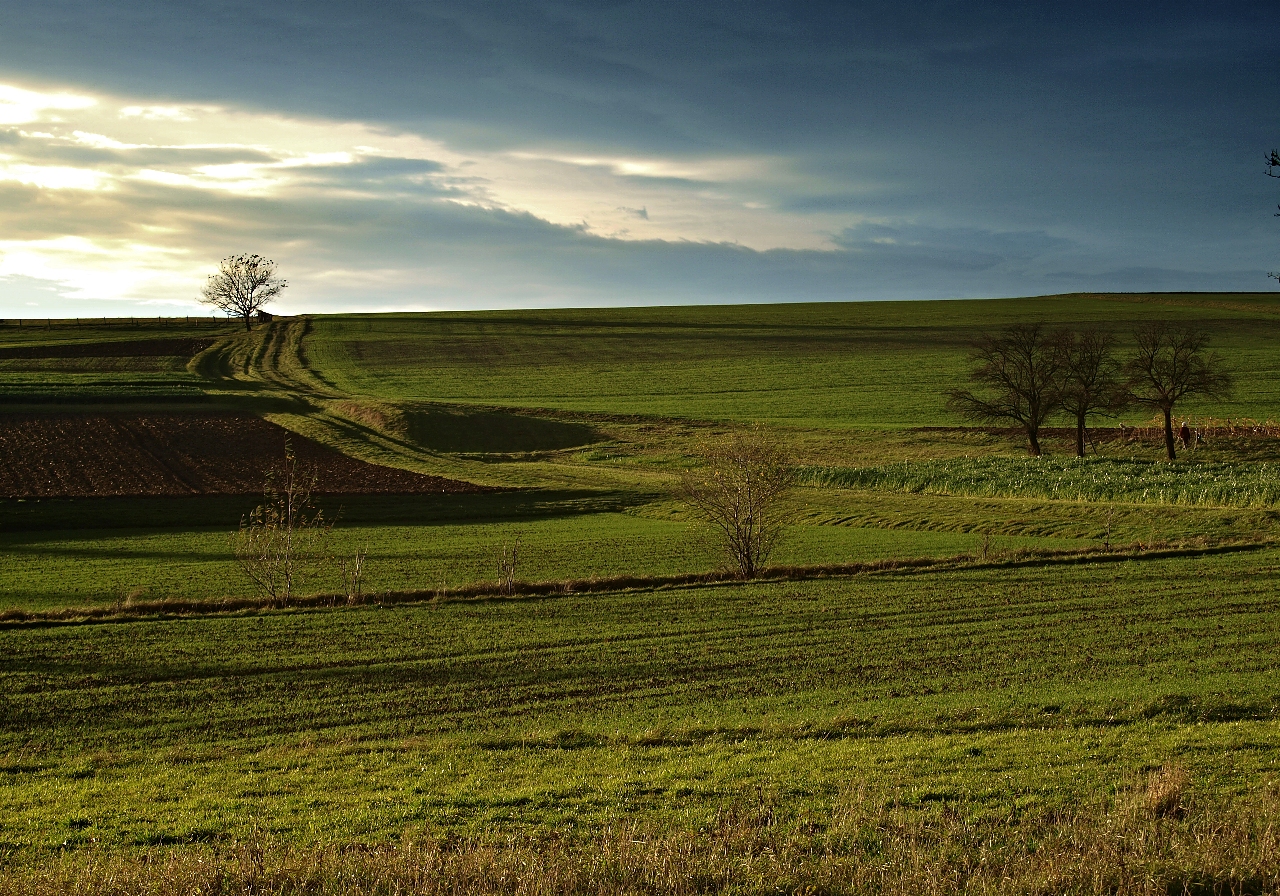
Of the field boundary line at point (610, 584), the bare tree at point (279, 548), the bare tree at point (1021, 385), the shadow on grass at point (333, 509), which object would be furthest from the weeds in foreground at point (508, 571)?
the bare tree at point (1021, 385)

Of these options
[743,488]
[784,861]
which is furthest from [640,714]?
[743,488]

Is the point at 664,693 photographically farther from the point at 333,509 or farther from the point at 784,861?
the point at 333,509

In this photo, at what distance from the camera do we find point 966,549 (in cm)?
3422

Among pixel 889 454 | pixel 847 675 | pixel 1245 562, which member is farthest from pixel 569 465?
pixel 847 675

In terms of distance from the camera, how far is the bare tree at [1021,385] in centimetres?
5834

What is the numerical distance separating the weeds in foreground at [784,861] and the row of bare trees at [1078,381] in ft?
167

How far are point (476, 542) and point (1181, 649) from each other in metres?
25.1

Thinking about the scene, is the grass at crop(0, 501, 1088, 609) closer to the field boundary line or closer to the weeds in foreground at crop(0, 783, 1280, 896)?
the field boundary line

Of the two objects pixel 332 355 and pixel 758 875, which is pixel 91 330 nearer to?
pixel 332 355

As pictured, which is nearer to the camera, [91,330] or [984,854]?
[984,854]

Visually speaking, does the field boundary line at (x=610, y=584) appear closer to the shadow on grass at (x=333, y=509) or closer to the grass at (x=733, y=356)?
the shadow on grass at (x=333, y=509)

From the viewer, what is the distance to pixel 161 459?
53500 mm

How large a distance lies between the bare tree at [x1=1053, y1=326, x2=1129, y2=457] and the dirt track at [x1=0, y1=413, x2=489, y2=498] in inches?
1356

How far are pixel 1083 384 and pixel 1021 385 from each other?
342cm
